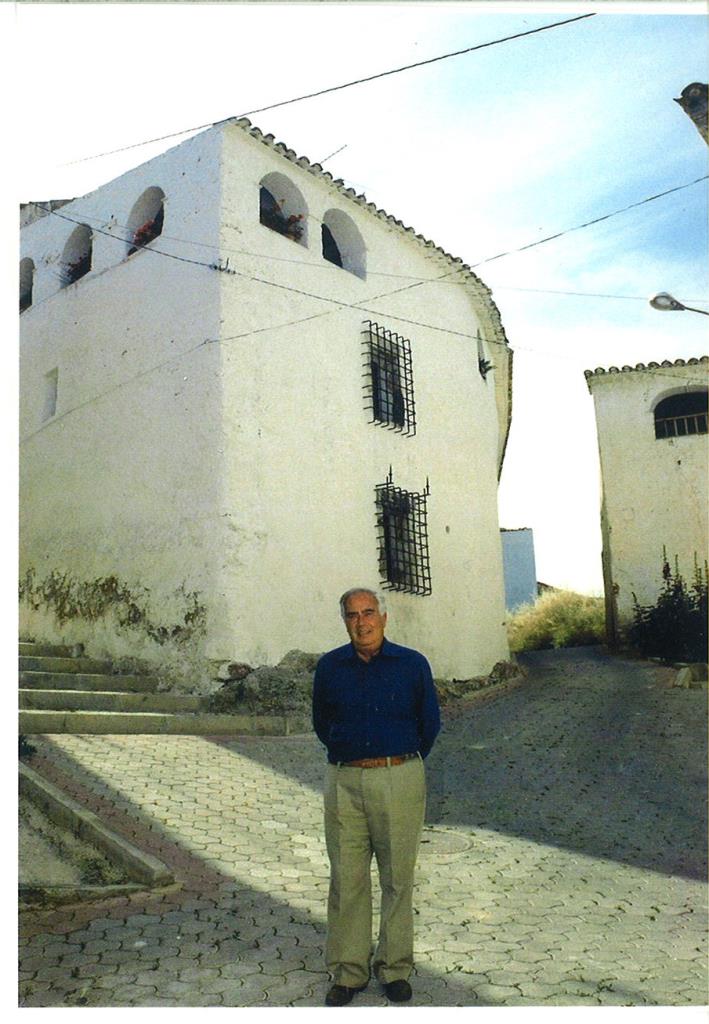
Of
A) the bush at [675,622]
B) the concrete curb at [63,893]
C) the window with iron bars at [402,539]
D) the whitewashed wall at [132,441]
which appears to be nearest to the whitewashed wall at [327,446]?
the window with iron bars at [402,539]

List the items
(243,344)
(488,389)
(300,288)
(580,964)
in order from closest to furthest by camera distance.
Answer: (580,964) → (243,344) → (300,288) → (488,389)

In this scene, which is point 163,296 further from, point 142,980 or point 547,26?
point 142,980

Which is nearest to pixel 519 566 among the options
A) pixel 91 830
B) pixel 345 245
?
pixel 345 245

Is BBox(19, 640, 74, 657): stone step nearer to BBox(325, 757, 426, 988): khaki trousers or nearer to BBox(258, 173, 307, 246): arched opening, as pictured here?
BBox(258, 173, 307, 246): arched opening

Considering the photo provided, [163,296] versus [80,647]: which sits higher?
[163,296]

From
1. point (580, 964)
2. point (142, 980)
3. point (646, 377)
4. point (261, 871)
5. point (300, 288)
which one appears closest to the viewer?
point (142, 980)

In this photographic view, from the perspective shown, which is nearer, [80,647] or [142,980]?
[142,980]

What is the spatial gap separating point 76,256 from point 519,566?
17.6 meters

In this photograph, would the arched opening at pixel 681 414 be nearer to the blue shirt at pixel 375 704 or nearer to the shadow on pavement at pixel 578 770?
the shadow on pavement at pixel 578 770

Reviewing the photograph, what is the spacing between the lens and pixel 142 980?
3262mm

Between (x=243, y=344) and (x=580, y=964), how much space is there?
24.2 ft

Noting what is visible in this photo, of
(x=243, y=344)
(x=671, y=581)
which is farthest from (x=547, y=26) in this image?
(x=671, y=581)

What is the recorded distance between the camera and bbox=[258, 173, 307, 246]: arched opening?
35.1ft

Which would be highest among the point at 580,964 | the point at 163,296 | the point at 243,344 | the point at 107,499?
the point at 163,296
